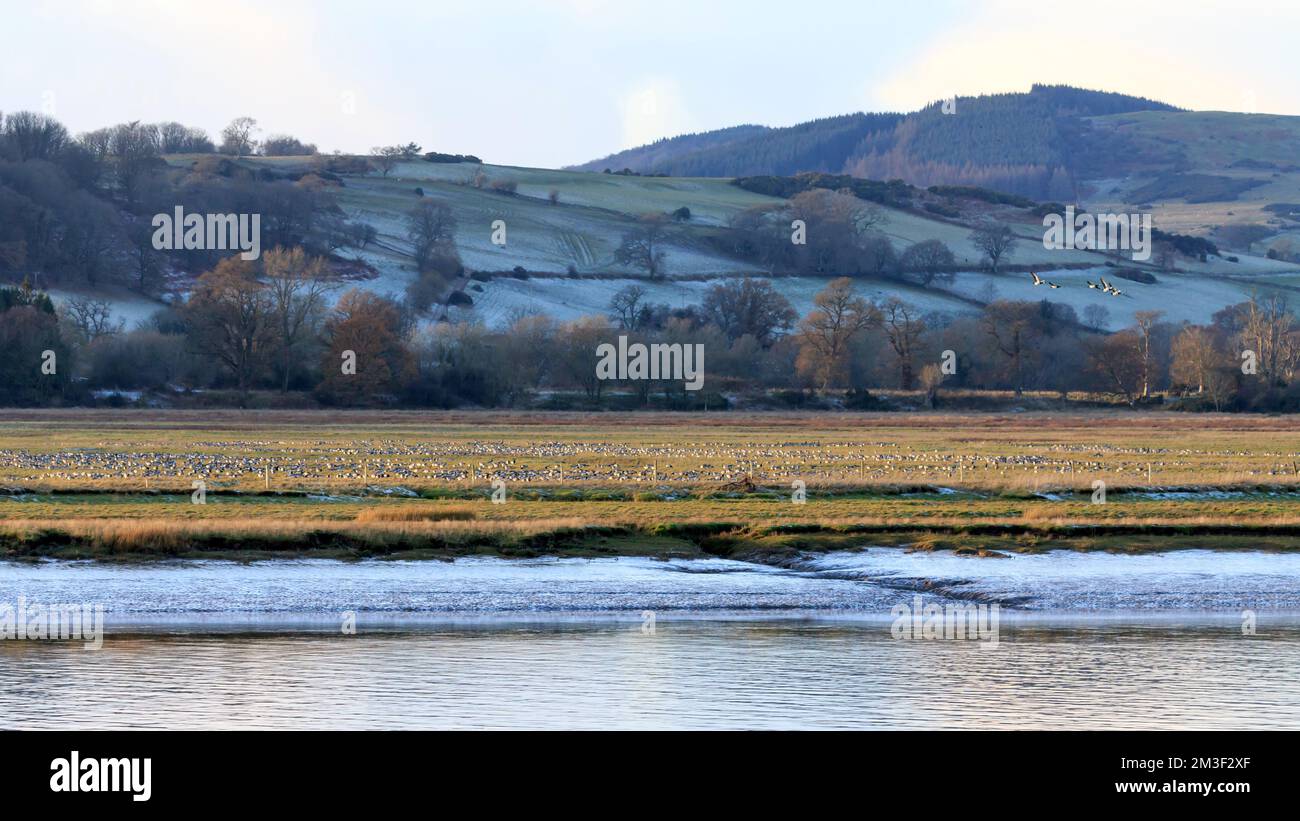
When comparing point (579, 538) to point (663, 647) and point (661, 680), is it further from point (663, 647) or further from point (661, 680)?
point (661, 680)

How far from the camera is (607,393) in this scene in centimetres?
10781

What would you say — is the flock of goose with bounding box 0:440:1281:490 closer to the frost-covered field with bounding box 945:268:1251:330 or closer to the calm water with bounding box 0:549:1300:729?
the calm water with bounding box 0:549:1300:729

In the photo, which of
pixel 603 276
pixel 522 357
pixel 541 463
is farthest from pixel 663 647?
pixel 603 276

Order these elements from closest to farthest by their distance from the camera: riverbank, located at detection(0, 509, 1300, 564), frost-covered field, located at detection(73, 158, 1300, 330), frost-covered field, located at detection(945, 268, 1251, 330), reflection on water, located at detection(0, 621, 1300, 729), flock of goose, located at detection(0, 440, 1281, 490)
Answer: reflection on water, located at detection(0, 621, 1300, 729) < riverbank, located at detection(0, 509, 1300, 564) < flock of goose, located at detection(0, 440, 1281, 490) < frost-covered field, located at detection(73, 158, 1300, 330) < frost-covered field, located at detection(945, 268, 1251, 330)

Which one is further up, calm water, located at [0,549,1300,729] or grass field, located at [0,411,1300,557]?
grass field, located at [0,411,1300,557]

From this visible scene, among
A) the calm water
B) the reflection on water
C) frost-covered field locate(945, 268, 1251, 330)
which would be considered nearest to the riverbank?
the calm water

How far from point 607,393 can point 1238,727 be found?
9115 centimetres

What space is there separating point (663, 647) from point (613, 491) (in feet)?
65.6

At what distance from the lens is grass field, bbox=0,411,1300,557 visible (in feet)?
105

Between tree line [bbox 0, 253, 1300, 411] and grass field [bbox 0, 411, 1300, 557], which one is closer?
grass field [bbox 0, 411, 1300, 557]

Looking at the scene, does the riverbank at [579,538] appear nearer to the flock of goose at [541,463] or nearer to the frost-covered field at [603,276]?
the flock of goose at [541,463]

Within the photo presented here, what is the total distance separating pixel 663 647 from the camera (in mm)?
22547

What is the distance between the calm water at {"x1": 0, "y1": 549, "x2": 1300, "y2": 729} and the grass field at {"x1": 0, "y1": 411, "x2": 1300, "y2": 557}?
1.62m
